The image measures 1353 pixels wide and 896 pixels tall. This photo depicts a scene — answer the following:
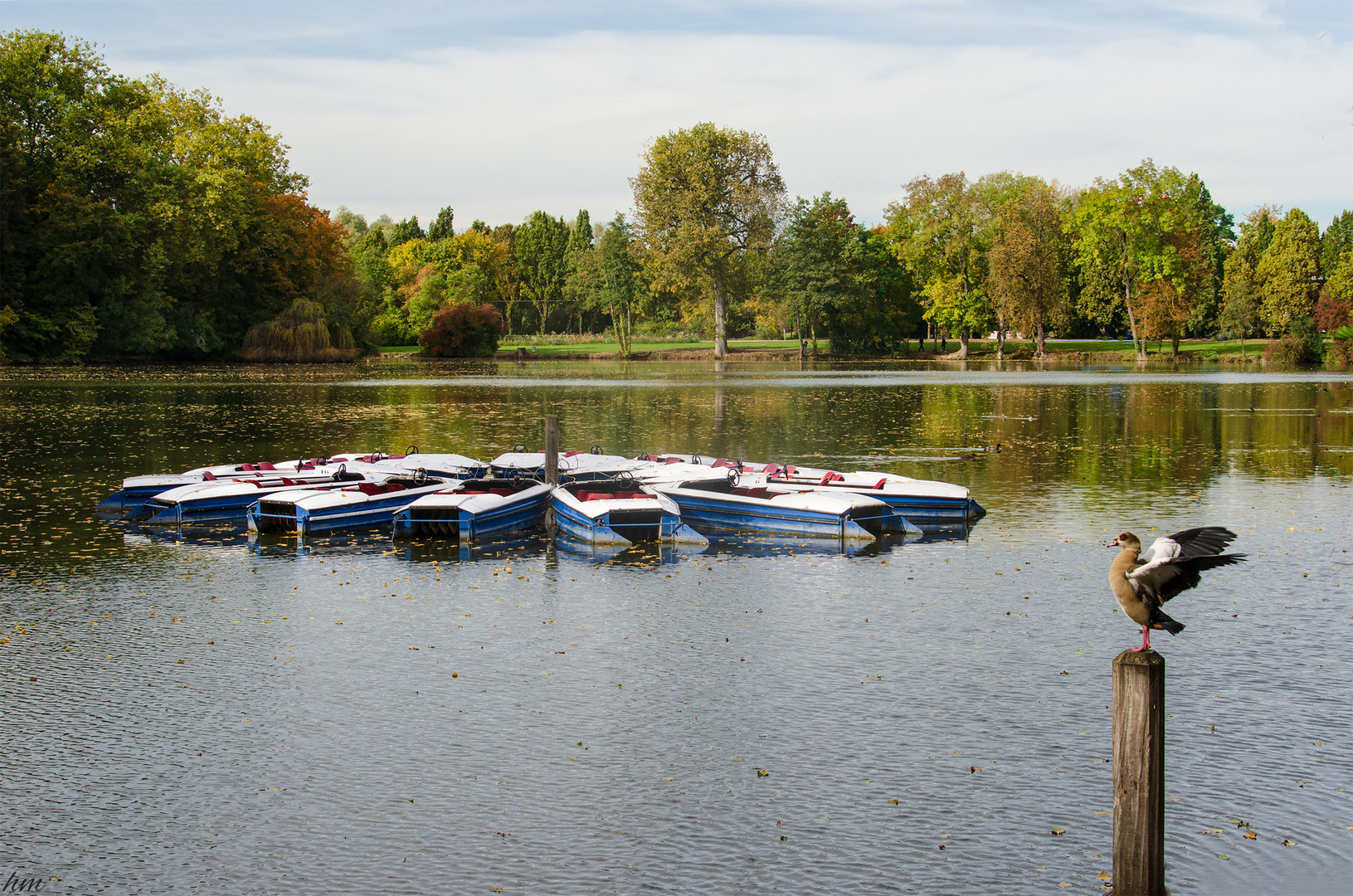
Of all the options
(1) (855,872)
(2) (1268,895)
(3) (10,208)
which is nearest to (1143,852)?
(2) (1268,895)

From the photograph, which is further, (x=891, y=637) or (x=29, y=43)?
(x=29, y=43)

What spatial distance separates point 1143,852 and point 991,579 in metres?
10.8

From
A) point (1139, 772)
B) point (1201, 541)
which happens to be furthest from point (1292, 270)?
point (1139, 772)

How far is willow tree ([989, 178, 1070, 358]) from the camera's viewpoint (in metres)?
99.8

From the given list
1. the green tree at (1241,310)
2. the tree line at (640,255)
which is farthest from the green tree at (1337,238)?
the green tree at (1241,310)

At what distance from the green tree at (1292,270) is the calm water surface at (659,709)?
73.1 meters

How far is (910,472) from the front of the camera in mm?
29828

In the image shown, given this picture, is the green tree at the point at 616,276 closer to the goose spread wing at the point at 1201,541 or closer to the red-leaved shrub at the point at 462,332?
the red-leaved shrub at the point at 462,332

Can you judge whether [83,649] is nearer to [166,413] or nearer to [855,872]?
[855,872]

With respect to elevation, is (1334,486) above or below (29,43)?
below

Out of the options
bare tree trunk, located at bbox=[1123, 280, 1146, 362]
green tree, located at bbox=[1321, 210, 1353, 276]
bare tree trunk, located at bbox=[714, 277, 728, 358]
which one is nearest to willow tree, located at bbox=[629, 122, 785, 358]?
bare tree trunk, located at bbox=[714, 277, 728, 358]

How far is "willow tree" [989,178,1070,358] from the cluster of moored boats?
264 ft

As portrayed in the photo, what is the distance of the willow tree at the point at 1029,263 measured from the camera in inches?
3927

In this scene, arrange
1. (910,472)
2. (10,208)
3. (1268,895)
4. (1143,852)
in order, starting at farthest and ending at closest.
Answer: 1. (10,208)
2. (910,472)
3. (1268,895)
4. (1143,852)
